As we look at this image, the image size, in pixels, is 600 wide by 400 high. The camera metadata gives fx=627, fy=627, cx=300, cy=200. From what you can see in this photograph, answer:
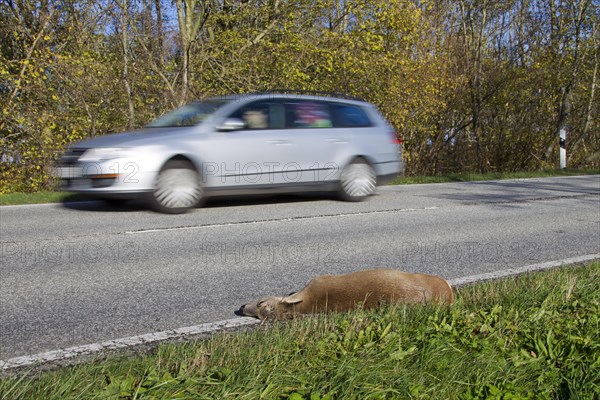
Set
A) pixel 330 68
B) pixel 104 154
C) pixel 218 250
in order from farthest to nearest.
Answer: pixel 330 68
pixel 104 154
pixel 218 250

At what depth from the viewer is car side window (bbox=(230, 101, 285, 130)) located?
9930 millimetres

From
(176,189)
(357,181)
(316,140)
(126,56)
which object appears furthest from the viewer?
(126,56)

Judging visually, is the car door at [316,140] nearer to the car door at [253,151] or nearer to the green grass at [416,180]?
the car door at [253,151]

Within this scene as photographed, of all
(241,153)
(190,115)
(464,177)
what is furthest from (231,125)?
(464,177)

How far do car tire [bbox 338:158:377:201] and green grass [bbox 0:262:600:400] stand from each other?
7.01m

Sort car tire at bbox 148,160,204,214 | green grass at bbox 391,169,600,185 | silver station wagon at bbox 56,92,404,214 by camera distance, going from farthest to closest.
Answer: green grass at bbox 391,169,600,185
car tire at bbox 148,160,204,214
silver station wagon at bbox 56,92,404,214

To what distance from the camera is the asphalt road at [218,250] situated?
14.4 feet

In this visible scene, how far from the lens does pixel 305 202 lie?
10664 mm

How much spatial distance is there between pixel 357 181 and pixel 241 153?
2304 millimetres

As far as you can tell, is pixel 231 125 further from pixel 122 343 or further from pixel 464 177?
pixel 464 177

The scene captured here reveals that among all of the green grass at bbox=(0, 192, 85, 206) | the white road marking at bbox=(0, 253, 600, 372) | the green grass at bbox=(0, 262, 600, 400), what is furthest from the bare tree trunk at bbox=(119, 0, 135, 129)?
the green grass at bbox=(0, 262, 600, 400)

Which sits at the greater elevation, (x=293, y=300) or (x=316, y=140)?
(x=316, y=140)

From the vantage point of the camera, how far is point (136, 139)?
359 inches

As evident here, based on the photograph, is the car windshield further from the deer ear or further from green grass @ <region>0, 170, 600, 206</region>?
the deer ear
